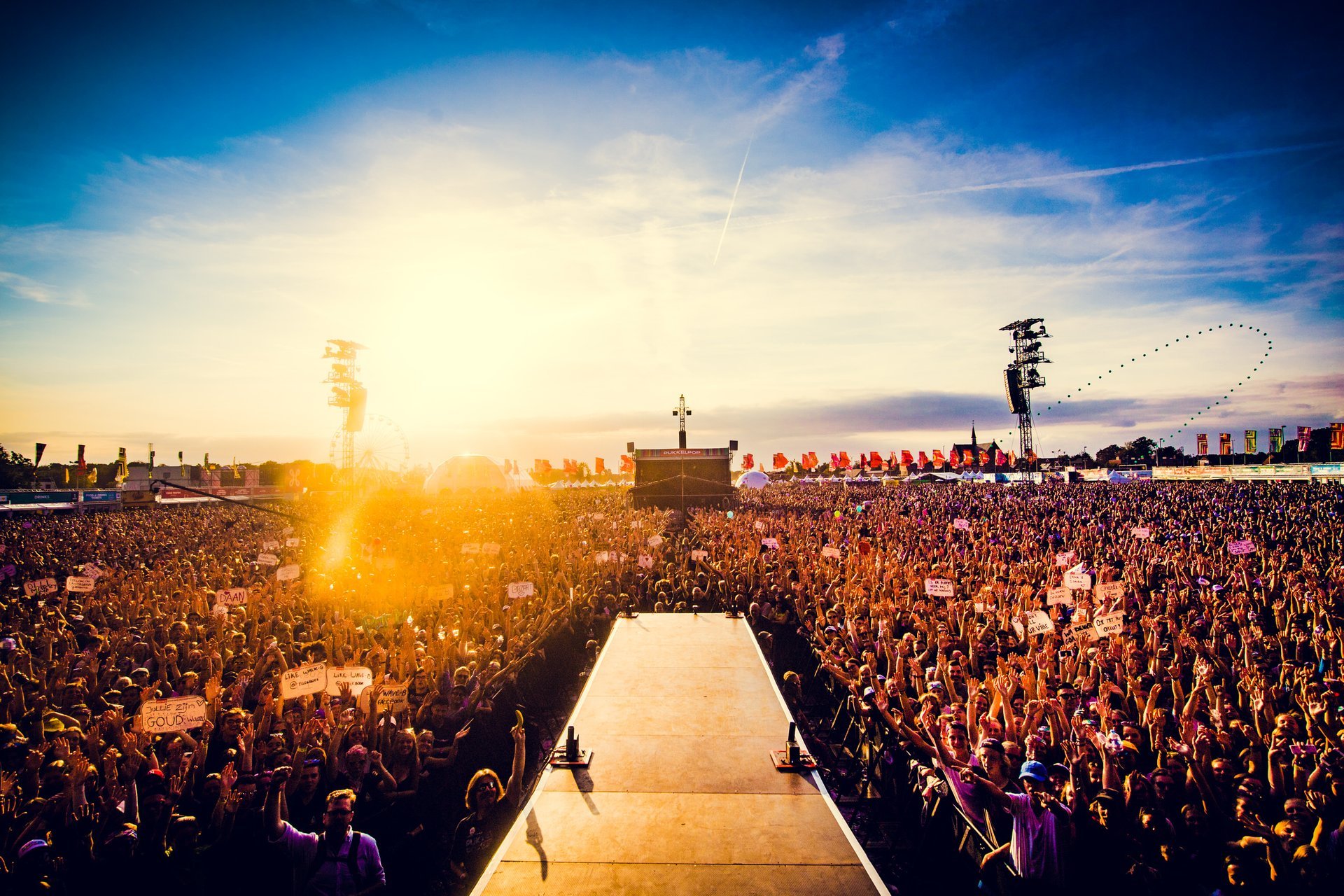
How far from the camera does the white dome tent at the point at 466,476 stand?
51281 mm

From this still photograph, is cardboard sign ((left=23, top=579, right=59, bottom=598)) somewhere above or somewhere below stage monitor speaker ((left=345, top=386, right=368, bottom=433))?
below

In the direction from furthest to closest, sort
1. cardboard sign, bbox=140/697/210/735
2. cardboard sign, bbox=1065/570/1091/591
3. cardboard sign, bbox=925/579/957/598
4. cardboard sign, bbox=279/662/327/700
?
1. cardboard sign, bbox=925/579/957/598
2. cardboard sign, bbox=1065/570/1091/591
3. cardboard sign, bbox=279/662/327/700
4. cardboard sign, bbox=140/697/210/735

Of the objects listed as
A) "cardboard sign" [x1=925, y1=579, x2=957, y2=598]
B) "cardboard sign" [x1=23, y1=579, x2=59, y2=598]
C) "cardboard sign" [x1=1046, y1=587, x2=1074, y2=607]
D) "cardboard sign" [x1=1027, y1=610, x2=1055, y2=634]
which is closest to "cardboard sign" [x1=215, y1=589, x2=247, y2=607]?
"cardboard sign" [x1=23, y1=579, x2=59, y2=598]

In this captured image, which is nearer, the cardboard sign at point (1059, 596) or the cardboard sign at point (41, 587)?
the cardboard sign at point (1059, 596)

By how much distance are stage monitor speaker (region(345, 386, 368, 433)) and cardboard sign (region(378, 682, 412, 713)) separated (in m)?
58.3

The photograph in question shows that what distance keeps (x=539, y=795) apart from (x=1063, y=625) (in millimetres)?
7974

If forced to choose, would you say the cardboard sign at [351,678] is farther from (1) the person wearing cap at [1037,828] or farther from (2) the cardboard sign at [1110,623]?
(2) the cardboard sign at [1110,623]

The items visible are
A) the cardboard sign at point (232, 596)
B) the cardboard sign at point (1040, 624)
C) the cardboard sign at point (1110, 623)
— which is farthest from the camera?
the cardboard sign at point (232, 596)

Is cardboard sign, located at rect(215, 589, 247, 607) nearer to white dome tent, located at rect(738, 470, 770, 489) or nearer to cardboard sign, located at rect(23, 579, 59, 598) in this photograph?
cardboard sign, located at rect(23, 579, 59, 598)

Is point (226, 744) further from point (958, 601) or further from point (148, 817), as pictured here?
point (958, 601)

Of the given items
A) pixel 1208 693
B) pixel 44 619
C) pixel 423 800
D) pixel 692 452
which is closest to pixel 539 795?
pixel 423 800

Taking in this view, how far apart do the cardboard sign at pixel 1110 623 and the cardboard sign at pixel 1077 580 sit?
1886 millimetres

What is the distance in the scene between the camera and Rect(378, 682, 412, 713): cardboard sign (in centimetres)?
662

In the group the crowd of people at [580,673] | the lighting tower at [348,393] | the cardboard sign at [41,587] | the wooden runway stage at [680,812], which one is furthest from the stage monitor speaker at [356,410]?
the wooden runway stage at [680,812]
